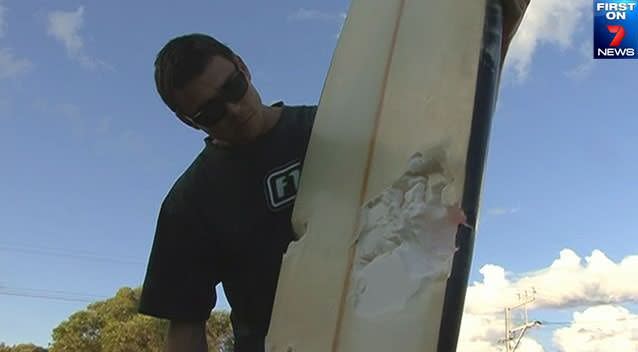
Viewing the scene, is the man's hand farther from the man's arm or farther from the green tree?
the green tree

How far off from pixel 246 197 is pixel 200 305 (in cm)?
36

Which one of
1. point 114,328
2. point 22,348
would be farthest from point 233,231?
point 22,348

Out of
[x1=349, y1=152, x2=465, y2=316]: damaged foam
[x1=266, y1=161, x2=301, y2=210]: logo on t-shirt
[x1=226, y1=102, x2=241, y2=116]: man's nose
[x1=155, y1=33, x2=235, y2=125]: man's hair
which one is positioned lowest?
[x1=349, y1=152, x2=465, y2=316]: damaged foam

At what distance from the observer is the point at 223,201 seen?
164 cm

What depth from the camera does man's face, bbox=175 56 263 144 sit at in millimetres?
1433

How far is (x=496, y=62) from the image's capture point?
111cm

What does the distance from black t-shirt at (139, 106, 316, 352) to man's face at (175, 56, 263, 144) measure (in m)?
0.11

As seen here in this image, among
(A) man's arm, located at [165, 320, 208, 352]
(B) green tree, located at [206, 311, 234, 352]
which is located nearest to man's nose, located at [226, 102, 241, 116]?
(A) man's arm, located at [165, 320, 208, 352]

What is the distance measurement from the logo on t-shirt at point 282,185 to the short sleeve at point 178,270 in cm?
23

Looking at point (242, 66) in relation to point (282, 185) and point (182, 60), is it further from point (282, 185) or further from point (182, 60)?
point (282, 185)

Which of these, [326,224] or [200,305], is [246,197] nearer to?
[200,305]

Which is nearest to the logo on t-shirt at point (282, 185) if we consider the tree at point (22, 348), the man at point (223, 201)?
the man at point (223, 201)

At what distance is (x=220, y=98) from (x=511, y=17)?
0.63 meters

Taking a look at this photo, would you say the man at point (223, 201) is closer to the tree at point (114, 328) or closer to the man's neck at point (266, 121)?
the man's neck at point (266, 121)
